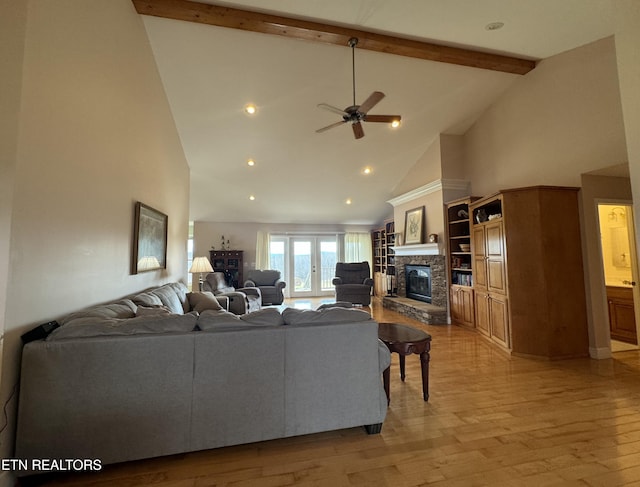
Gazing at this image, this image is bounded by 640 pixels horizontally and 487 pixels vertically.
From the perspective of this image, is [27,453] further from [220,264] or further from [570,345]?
[220,264]

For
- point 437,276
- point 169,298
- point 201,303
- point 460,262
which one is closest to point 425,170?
point 460,262

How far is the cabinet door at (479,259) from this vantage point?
4328mm

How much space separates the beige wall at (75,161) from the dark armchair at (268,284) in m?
4.15

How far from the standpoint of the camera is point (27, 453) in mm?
1485

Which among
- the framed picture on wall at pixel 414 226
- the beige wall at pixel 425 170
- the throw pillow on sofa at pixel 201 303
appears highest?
the beige wall at pixel 425 170

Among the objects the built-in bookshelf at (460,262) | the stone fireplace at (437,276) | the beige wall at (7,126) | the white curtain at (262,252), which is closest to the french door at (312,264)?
the white curtain at (262,252)

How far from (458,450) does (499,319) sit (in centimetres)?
265

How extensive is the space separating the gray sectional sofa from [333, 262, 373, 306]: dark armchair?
4.92m

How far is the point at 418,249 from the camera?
6062 mm

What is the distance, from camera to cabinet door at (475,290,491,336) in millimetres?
4218

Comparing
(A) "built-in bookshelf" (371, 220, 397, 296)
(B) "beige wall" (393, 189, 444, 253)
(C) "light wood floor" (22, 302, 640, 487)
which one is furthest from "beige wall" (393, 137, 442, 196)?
(C) "light wood floor" (22, 302, 640, 487)

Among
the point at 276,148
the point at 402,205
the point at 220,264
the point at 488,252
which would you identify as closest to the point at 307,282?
the point at 220,264

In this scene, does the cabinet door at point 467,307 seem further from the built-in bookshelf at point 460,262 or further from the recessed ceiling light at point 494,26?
the recessed ceiling light at point 494,26

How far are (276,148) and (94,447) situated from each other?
491 cm
